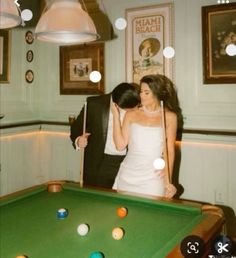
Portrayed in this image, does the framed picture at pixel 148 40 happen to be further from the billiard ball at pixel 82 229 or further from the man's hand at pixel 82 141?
the billiard ball at pixel 82 229

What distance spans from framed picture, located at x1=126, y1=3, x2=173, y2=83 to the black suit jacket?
2.91ft

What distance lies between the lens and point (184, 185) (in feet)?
13.6

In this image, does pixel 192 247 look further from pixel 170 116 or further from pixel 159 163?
pixel 170 116

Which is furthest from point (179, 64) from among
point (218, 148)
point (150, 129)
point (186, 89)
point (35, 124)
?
point (35, 124)

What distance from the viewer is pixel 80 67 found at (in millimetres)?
4820

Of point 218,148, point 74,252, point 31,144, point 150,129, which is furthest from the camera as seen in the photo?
point 31,144

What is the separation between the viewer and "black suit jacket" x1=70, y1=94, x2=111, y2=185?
3.56 m

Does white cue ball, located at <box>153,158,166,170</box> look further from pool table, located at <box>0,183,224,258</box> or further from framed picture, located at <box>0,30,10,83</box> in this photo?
framed picture, located at <box>0,30,10,83</box>

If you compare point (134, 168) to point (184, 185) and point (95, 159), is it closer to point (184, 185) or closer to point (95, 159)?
point (95, 159)

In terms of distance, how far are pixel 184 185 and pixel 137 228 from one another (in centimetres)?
232

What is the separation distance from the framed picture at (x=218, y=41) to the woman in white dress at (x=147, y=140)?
969 mm

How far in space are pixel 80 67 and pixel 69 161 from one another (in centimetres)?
125

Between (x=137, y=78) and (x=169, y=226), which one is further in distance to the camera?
(x=137, y=78)

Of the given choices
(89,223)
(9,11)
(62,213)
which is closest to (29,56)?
(9,11)
